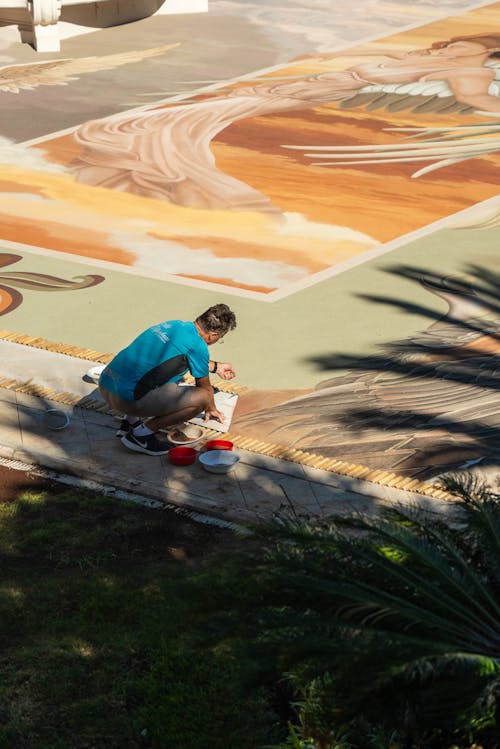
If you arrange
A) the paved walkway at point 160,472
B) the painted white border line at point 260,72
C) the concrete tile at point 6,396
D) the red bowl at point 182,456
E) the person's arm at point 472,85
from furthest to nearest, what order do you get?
1. the person's arm at point 472,85
2. the painted white border line at point 260,72
3. the concrete tile at point 6,396
4. the red bowl at point 182,456
5. the paved walkway at point 160,472

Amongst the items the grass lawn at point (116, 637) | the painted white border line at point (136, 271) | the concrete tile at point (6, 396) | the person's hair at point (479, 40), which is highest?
the grass lawn at point (116, 637)

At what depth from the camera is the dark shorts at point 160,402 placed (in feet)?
30.7

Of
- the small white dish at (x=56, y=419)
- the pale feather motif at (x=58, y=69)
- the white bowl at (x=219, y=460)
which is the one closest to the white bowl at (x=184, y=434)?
the white bowl at (x=219, y=460)

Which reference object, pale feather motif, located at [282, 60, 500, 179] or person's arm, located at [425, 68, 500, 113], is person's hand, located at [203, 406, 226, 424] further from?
person's arm, located at [425, 68, 500, 113]

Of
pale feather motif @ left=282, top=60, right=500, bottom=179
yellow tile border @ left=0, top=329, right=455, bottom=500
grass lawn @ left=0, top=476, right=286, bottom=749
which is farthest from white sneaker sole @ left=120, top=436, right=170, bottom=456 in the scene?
pale feather motif @ left=282, top=60, right=500, bottom=179

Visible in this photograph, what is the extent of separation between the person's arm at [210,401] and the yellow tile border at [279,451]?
218mm

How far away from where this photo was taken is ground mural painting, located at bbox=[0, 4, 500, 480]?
11.4 m

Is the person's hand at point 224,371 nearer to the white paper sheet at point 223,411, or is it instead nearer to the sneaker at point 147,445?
the white paper sheet at point 223,411

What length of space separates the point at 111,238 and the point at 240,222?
73.5 inches

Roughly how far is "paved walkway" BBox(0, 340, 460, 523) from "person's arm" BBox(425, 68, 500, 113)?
14386mm

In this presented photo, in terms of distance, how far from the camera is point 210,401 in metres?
9.50

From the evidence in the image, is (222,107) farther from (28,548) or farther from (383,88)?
(28,548)

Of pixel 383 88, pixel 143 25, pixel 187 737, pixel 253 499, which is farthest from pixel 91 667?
pixel 143 25

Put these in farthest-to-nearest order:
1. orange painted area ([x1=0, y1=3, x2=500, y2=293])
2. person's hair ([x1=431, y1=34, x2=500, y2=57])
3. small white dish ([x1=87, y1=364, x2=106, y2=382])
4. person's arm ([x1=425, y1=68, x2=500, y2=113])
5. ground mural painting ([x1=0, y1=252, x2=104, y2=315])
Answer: person's hair ([x1=431, y1=34, x2=500, y2=57]) < person's arm ([x1=425, y1=68, x2=500, y2=113]) < orange painted area ([x1=0, y1=3, x2=500, y2=293]) < ground mural painting ([x1=0, y1=252, x2=104, y2=315]) < small white dish ([x1=87, y1=364, x2=106, y2=382])
